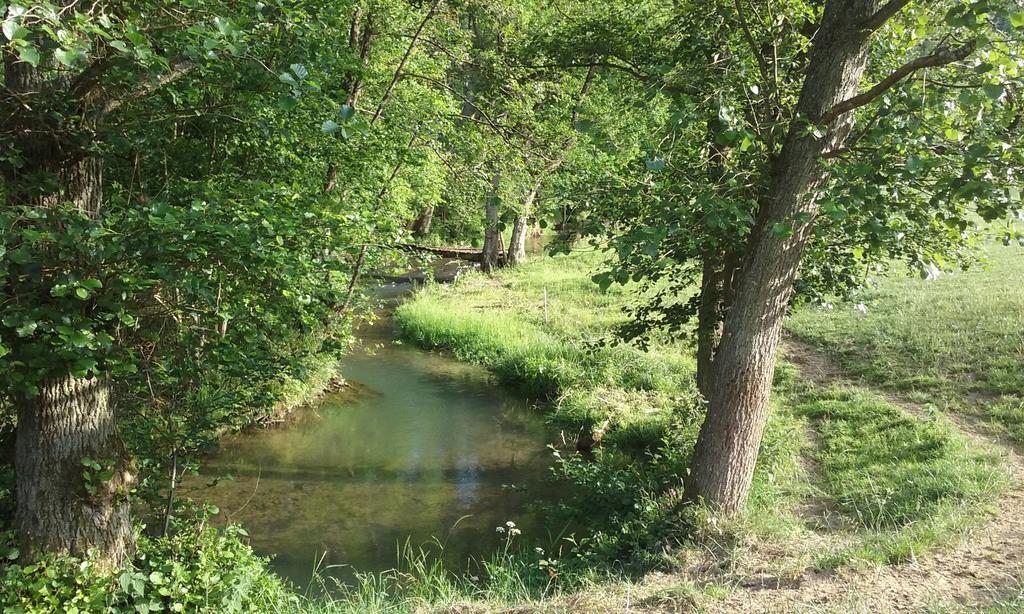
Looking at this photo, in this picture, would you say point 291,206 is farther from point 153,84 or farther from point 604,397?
point 604,397

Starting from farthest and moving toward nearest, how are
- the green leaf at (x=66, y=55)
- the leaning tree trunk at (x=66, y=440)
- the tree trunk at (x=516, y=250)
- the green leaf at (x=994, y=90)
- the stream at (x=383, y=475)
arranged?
the tree trunk at (x=516, y=250) → the stream at (x=383, y=475) → the leaning tree trunk at (x=66, y=440) → the green leaf at (x=994, y=90) → the green leaf at (x=66, y=55)

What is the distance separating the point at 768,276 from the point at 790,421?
467 cm

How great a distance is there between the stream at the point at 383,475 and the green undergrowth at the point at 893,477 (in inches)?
139

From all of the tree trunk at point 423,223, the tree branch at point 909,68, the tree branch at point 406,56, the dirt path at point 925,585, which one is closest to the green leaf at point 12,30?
the tree branch at point 909,68

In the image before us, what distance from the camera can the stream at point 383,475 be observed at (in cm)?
804

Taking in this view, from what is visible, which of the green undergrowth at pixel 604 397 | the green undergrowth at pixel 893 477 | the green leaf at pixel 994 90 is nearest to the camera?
the green leaf at pixel 994 90

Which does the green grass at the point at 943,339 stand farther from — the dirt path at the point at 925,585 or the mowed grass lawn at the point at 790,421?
the dirt path at the point at 925,585

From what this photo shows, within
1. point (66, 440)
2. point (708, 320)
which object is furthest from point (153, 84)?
point (708, 320)

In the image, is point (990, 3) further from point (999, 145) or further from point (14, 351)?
point (14, 351)

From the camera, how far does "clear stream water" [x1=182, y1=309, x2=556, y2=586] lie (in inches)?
318

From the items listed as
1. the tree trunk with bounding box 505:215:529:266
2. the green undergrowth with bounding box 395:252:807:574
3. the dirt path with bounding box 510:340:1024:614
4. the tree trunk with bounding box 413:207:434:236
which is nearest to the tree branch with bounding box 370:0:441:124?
the green undergrowth with bounding box 395:252:807:574

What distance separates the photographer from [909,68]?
4.57m

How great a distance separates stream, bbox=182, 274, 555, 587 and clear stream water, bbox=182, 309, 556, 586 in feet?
0.05

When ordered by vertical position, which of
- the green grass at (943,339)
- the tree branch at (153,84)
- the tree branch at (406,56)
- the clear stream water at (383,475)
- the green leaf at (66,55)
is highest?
the tree branch at (406,56)
